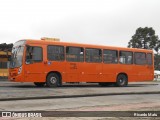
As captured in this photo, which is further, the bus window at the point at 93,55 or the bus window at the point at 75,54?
the bus window at the point at 93,55

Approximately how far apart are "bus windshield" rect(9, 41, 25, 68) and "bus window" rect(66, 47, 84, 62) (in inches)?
121

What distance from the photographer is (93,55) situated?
26.6m

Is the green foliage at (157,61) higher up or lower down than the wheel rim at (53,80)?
higher up

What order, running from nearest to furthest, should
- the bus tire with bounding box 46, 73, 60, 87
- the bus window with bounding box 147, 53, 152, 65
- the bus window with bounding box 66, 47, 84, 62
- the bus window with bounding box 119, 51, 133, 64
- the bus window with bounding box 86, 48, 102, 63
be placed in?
1. the bus tire with bounding box 46, 73, 60, 87
2. the bus window with bounding box 66, 47, 84, 62
3. the bus window with bounding box 86, 48, 102, 63
4. the bus window with bounding box 119, 51, 133, 64
5. the bus window with bounding box 147, 53, 152, 65

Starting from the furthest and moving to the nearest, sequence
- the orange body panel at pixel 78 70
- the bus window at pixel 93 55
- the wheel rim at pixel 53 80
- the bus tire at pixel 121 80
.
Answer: the bus tire at pixel 121 80, the bus window at pixel 93 55, the wheel rim at pixel 53 80, the orange body panel at pixel 78 70

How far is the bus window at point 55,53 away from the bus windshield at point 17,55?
1680 mm

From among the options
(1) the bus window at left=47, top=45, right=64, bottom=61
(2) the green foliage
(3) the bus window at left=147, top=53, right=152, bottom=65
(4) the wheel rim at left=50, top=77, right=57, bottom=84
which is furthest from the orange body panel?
(2) the green foliage

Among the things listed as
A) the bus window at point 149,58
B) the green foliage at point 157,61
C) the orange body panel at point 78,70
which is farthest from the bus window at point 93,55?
the green foliage at point 157,61

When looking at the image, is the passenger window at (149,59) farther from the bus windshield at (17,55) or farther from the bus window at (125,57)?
the bus windshield at (17,55)

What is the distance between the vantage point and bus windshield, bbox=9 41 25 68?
2345 cm

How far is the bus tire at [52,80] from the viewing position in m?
24.0

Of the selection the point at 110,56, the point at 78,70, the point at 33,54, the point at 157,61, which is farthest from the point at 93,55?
the point at 157,61

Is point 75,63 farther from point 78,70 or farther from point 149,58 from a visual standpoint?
point 149,58

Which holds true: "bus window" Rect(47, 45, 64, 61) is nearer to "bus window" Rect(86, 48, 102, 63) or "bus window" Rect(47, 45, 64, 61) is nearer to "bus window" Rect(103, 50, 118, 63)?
"bus window" Rect(86, 48, 102, 63)
